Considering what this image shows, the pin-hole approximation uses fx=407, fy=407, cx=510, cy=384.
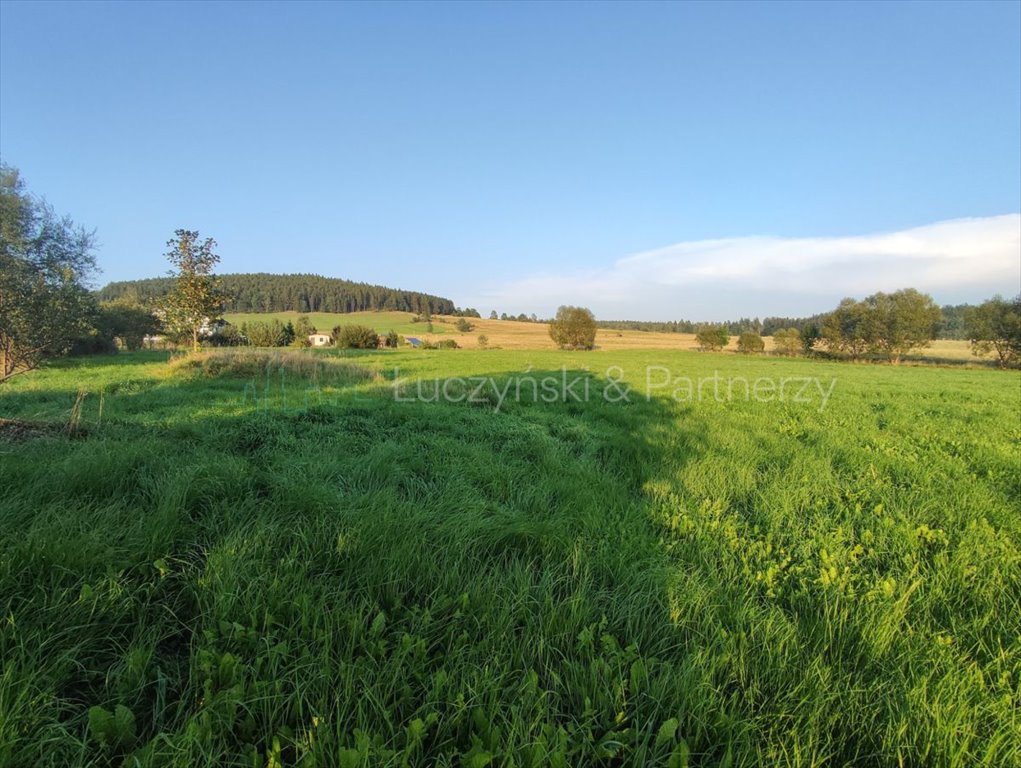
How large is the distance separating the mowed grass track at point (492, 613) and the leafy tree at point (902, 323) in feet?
219

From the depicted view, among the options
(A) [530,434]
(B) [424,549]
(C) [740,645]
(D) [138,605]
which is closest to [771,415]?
(A) [530,434]

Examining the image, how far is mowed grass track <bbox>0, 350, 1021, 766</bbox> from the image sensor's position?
144 cm

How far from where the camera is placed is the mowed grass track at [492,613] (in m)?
1.44

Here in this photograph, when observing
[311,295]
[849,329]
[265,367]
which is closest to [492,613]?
[265,367]

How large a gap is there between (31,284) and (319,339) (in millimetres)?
56415

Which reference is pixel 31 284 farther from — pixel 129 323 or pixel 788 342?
pixel 788 342

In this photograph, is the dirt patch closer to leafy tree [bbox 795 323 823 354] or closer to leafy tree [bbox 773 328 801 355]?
leafy tree [bbox 795 323 823 354]

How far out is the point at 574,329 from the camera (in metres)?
70.9

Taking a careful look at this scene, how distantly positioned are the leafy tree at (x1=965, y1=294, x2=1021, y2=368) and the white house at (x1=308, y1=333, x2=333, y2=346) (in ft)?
282

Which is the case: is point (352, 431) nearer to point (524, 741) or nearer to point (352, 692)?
point (352, 692)

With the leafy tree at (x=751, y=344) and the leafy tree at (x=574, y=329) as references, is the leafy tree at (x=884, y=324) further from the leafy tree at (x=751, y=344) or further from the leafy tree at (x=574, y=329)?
the leafy tree at (x=574, y=329)

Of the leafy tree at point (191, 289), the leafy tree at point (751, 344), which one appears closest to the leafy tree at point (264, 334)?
the leafy tree at point (191, 289)


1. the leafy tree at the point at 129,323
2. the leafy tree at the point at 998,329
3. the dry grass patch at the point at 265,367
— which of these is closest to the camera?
the dry grass patch at the point at 265,367

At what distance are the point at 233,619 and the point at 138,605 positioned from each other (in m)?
0.52
